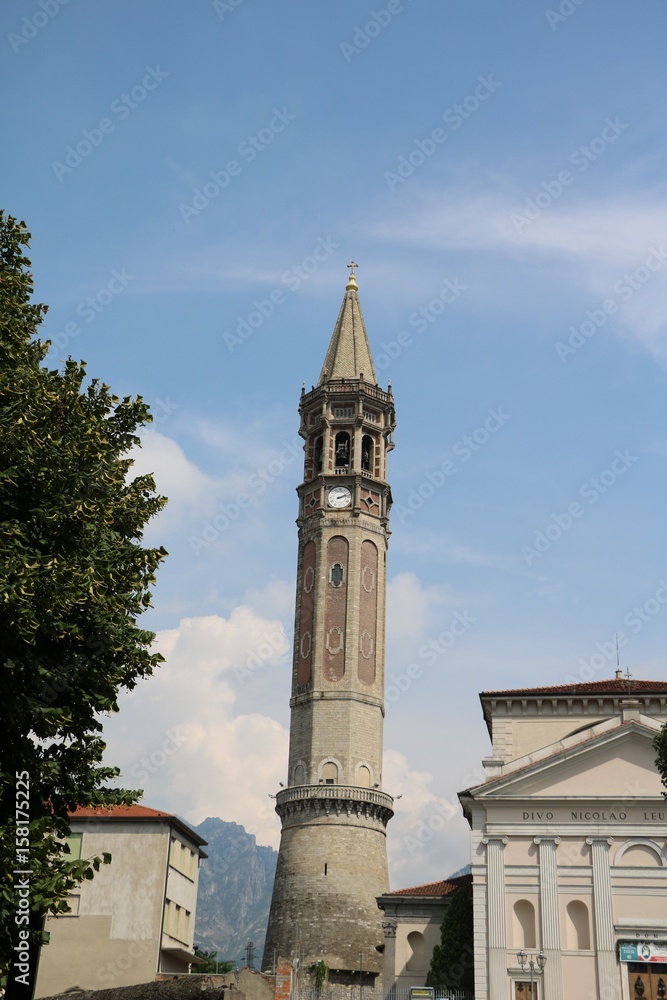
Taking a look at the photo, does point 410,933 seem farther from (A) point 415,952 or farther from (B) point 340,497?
(B) point 340,497

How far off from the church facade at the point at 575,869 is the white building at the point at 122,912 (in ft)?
37.1

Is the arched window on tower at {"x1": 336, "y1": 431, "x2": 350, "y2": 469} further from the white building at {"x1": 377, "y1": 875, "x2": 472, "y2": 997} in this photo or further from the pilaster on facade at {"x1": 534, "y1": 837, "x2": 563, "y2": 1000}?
the pilaster on facade at {"x1": 534, "y1": 837, "x2": 563, "y2": 1000}

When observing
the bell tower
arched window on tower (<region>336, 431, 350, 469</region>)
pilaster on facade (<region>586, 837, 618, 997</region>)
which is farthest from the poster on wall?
arched window on tower (<region>336, 431, 350, 469</region>)

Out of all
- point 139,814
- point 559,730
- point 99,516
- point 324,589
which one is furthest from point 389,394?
point 99,516

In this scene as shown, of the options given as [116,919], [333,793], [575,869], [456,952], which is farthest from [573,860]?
[333,793]

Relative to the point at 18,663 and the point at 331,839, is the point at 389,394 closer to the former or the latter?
A: the point at 331,839

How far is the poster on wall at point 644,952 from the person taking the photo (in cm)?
4084

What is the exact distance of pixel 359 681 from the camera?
6172 centimetres

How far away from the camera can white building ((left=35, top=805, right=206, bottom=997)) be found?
40.2 metres

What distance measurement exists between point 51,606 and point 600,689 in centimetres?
3639

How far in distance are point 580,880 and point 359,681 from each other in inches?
834

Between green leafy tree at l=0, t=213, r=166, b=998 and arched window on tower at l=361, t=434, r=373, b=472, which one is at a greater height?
arched window on tower at l=361, t=434, r=373, b=472

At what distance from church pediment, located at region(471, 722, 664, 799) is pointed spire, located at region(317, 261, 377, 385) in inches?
1236

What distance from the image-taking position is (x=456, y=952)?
4416cm
